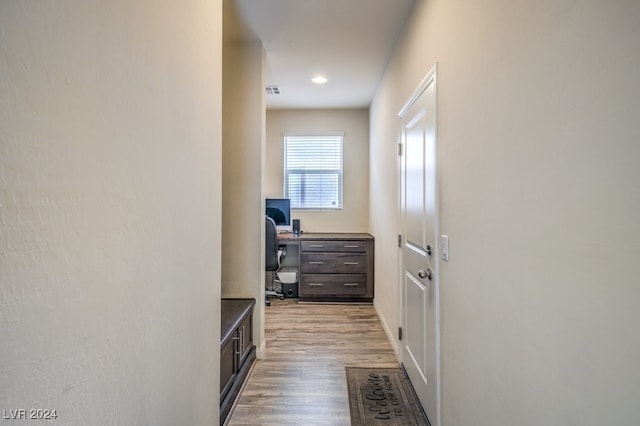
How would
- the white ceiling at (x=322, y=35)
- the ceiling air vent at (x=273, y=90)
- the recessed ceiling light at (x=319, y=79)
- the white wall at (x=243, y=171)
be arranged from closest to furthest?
the white ceiling at (x=322, y=35) → the white wall at (x=243, y=171) → the recessed ceiling light at (x=319, y=79) → the ceiling air vent at (x=273, y=90)

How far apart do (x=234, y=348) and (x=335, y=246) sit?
237cm

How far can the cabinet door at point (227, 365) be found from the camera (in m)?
2.06

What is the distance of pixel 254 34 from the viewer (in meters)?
2.80

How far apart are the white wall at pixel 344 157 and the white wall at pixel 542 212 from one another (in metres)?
3.40

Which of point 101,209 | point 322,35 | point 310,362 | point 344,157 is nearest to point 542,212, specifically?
point 101,209

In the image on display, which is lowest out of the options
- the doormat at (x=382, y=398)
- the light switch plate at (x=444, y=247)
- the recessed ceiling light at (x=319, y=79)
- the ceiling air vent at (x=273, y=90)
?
the doormat at (x=382, y=398)

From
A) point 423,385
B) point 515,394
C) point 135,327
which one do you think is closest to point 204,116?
point 135,327

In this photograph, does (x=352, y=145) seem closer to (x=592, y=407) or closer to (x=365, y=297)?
(x=365, y=297)

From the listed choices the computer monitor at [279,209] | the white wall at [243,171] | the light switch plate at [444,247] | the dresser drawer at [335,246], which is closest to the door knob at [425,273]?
the light switch plate at [444,247]

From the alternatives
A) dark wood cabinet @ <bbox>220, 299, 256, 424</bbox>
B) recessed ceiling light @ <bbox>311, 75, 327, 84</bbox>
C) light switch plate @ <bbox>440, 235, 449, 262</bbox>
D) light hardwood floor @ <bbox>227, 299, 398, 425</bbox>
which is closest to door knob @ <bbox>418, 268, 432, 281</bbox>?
light switch plate @ <bbox>440, 235, 449, 262</bbox>

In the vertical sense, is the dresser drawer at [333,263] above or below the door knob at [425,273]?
below

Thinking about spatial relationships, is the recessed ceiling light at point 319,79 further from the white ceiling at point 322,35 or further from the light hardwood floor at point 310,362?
the light hardwood floor at point 310,362

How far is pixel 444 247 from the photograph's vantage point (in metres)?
1.72

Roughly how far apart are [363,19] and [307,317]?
121 inches
